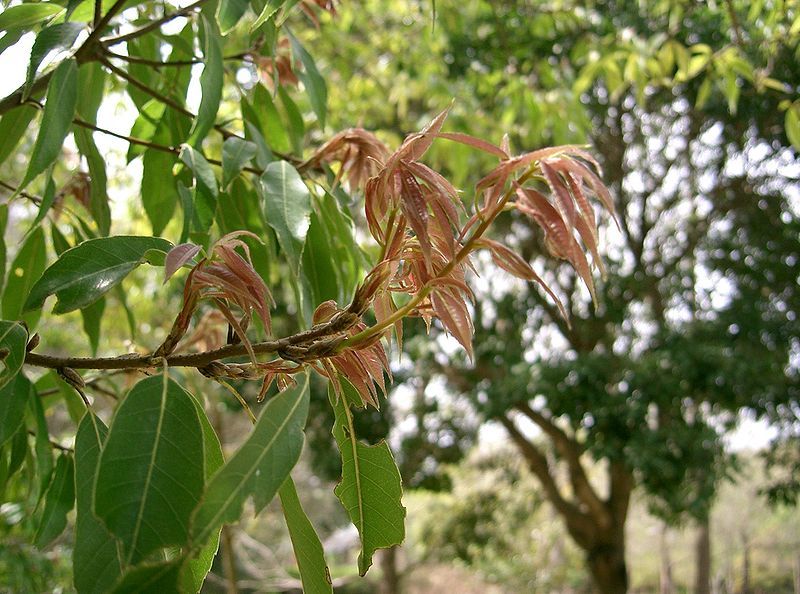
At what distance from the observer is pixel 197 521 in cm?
31

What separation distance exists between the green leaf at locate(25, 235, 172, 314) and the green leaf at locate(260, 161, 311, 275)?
0.31 ft

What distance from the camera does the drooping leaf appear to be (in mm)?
430

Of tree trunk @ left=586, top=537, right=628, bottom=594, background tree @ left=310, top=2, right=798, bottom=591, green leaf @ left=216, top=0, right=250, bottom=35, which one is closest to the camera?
green leaf @ left=216, top=0, right=250, bottom=35

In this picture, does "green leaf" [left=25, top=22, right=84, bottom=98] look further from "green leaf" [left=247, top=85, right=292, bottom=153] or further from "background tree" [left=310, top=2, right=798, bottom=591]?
"background tree" [left=310, top=2, right=798, bottom=591]

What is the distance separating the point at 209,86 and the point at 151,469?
0.31m

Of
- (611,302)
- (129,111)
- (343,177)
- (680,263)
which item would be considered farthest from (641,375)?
(343,177)

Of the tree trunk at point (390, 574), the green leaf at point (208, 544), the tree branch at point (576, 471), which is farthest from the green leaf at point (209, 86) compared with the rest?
the tree trunk at point (390, 574)

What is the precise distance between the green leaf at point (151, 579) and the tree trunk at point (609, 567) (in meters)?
5.54

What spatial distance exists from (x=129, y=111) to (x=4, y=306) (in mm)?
1823

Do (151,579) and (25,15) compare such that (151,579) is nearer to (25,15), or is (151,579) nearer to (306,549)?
(306,549)

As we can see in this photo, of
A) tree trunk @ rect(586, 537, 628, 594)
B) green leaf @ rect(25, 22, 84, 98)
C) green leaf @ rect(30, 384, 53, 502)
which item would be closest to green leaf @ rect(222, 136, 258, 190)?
green leaf @ rect(25, 22, 84, 98)

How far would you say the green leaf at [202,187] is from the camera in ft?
1.82

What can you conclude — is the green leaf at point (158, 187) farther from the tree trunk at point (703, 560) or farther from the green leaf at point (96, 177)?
the tree trunk at point (703, 560)

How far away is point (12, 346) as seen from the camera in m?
0.43
